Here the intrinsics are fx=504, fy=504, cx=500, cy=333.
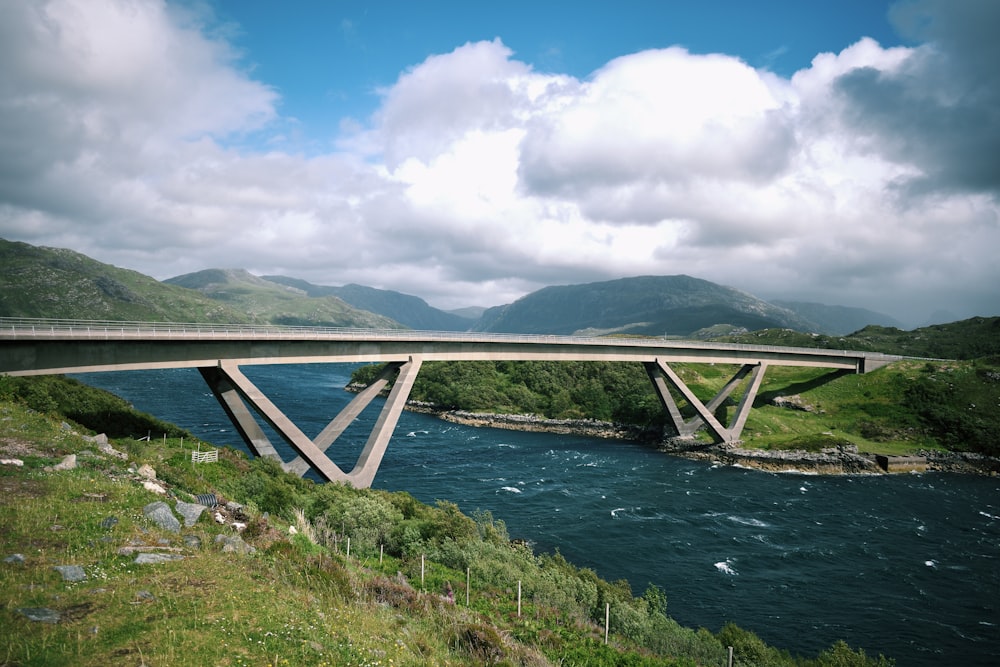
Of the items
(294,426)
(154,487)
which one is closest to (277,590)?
(154,487)

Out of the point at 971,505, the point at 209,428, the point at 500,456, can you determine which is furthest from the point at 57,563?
the point at 971,505

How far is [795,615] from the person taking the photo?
1198 inches

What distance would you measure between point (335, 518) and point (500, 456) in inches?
1631

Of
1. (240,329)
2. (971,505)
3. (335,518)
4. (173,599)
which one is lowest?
(971,505)

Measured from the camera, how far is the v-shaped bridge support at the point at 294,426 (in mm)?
36500

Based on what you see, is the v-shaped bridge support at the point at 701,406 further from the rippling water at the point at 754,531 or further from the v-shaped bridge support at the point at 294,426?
the v-shaped bridge support at the point at 294,426

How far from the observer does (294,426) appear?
3803 cm

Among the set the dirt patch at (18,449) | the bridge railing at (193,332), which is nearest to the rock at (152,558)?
the dirt patch at (18,449)

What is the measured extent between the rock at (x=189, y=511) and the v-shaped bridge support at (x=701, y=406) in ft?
217

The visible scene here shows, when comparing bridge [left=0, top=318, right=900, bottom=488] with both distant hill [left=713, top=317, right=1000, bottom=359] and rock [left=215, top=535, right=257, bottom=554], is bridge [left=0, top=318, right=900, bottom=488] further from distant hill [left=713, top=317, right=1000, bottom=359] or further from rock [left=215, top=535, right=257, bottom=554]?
distant hill [left=713, top=317, right=1000, bottom=359]

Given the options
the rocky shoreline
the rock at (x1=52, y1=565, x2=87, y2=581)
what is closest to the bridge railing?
the rock at (x1=52, y1=565, x2=87, y2=581)

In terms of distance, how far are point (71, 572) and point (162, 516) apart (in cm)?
401

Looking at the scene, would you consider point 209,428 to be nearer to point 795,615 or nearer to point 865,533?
point 795,615

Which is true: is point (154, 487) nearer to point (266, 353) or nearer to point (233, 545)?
point (233, 545)
